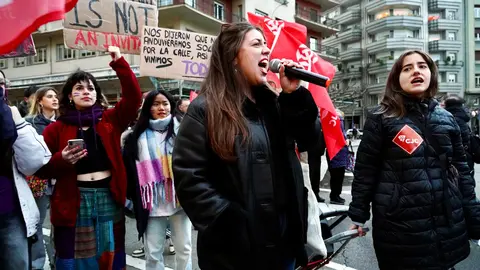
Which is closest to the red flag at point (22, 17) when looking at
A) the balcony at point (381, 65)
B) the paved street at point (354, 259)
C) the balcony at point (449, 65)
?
the paved street at point (354, 259)

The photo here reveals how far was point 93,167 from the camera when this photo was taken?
307 cm

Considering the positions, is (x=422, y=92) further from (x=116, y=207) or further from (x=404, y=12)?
(x=404, y=12)

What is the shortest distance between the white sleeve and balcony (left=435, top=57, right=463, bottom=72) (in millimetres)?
55386

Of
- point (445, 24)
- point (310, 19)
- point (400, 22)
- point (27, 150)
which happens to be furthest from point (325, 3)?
point (27, 150)

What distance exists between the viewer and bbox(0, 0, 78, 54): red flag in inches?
87.7

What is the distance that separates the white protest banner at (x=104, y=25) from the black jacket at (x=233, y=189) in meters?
2.65

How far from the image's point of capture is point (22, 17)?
2279 mm

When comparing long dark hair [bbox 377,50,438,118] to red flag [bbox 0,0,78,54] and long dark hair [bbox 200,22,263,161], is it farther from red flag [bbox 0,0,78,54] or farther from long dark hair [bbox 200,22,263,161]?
red flag [bbox 0,0,78,54]

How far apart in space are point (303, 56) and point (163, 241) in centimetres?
309

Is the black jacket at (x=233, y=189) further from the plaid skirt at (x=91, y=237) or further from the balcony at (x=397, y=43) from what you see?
the balcony at (x=397, y=43)

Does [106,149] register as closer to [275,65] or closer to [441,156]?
[275,65]

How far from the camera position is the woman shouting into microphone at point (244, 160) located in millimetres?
1766

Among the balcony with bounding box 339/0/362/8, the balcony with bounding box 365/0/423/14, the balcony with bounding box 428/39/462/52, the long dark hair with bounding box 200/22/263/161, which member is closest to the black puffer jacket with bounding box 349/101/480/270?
the long dark hair with bounding box 200/22/263/161

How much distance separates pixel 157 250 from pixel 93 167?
0.97 metres
